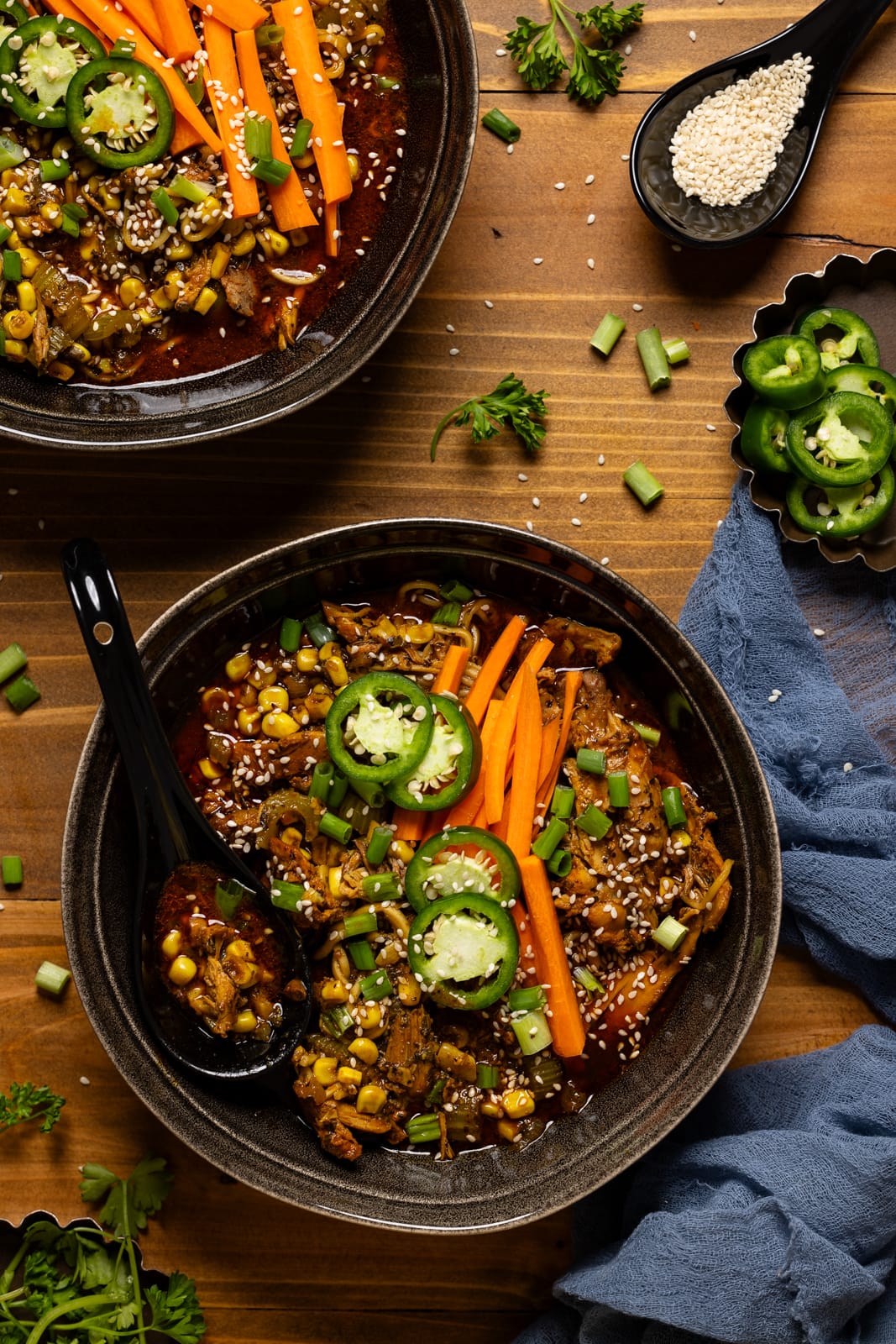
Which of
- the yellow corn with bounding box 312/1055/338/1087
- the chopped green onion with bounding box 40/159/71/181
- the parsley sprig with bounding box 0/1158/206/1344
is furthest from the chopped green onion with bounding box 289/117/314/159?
the parsley sprig with bounding box 0/1158/206/1344

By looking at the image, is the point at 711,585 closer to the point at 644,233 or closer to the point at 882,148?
the point at 644,233

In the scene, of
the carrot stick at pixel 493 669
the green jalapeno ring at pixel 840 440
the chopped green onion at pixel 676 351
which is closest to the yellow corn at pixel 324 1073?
the carrot stick at pixel 493 669

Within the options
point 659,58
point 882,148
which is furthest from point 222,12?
point 882,148

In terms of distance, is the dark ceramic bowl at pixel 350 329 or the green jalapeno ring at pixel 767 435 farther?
the green jalapeno ring at pixel 767 435

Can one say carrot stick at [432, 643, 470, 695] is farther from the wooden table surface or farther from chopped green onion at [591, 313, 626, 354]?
chopped green onion at [591, 313, 626, 354]

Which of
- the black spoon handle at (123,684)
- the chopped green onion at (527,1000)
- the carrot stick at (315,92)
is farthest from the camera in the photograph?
the carrot stick at (315,92)

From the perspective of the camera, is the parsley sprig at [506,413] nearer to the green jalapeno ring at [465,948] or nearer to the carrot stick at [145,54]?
the carrot stick at [145,54]
